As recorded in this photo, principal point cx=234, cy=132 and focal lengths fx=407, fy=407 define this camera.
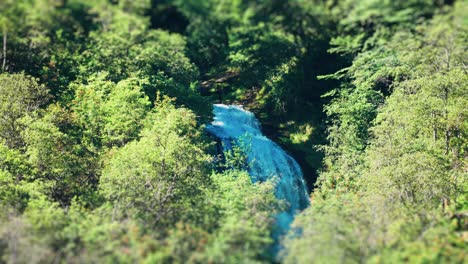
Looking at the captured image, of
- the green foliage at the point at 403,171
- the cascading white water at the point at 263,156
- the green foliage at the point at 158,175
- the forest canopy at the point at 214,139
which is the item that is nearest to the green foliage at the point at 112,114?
the forest canopy at the point at 214,139

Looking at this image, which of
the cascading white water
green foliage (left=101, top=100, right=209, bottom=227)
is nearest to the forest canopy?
green foliage (left=101, top=100, right=209, bottom=227)

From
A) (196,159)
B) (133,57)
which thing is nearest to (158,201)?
(196,159)

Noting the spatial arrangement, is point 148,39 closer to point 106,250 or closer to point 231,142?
point 231,142

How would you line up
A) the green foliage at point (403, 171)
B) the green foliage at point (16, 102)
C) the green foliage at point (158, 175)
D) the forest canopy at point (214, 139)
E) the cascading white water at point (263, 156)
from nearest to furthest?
the green foliage at point (403, 171), the forest canopy at point (214, 139), the green foliage at point (158, 175), the green foliage at point (16, 102), the cascading white water at point (263, 156)

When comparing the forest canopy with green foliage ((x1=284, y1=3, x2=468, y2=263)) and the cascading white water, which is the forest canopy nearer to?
green foliage ((x1=284, y1=3, x2=468, y2=263))

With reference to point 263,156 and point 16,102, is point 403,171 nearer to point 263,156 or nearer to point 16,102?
point 263,156

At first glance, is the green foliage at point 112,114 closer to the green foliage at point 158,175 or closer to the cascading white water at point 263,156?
the green foliage at point 158,175

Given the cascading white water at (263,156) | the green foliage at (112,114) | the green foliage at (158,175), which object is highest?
the green foliage at (112,114)
